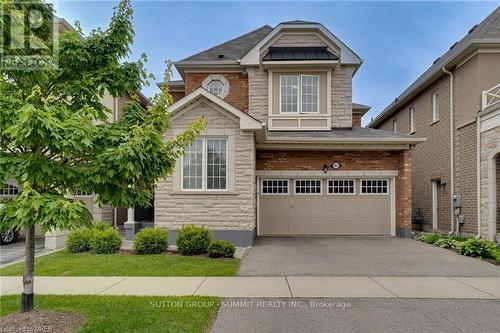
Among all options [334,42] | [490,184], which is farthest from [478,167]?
[334,42]

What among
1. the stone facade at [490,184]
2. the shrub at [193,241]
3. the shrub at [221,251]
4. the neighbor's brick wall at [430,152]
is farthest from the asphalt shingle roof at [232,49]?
the stone facade at [490,184]

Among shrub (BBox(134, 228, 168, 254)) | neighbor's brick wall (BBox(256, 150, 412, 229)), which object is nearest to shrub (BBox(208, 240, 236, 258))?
shrub (BBox(134, 228, 168, 254))

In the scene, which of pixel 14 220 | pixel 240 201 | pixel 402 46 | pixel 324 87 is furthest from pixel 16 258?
pixel 402 46

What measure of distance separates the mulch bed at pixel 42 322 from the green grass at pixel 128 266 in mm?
2829

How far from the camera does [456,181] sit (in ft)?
49.5

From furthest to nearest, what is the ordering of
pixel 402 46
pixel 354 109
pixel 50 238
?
pixel 402 46 → pixel 354 109 → pixel 50 238

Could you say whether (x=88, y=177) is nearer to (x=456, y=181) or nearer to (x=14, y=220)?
(x=14, y=220)

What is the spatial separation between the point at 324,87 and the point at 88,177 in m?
12.5

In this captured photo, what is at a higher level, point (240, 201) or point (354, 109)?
point (354, 109)

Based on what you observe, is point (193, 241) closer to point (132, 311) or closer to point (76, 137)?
point (132, 311)

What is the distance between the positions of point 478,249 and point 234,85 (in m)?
11.4

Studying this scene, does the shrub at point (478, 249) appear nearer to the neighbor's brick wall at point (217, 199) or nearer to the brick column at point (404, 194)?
the brick column at point (404, 194)

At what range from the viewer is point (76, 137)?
441cm

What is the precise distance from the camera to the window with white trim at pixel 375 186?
1452 centimetres
